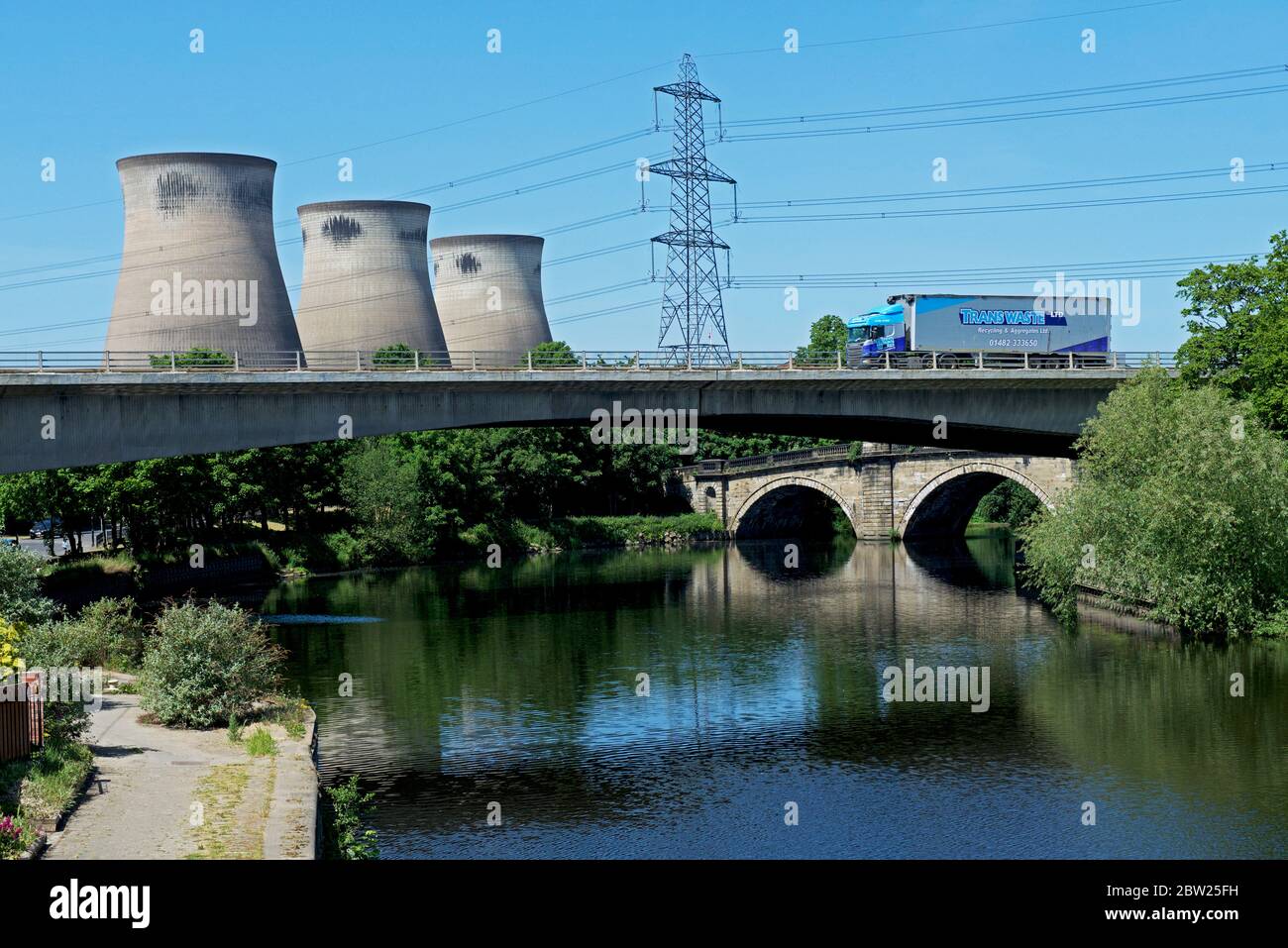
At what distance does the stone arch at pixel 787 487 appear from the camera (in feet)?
320

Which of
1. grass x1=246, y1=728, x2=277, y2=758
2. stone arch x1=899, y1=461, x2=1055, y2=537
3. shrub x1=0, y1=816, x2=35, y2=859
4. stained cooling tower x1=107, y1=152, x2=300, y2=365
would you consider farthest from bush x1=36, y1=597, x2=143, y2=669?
stone arch x1=899, y1=461, x2=1055, y2=537

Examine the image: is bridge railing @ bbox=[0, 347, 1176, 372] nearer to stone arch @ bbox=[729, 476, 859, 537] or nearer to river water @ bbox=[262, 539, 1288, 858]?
river water @ bbox=[262, 539, 1288, 858]

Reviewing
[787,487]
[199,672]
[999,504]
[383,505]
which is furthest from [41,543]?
[999,504]

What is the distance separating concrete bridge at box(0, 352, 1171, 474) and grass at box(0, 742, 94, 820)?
22.3 metres

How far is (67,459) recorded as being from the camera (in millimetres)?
42000

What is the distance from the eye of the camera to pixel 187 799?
19891mm

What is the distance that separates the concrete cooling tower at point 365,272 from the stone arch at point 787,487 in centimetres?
3124

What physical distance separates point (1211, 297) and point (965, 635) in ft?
52.8

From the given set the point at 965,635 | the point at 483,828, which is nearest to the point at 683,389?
the point at 965,635

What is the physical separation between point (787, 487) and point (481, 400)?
183 ft

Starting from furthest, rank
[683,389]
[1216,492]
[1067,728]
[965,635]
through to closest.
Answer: [683,389], [965,635], [1216,492], [1067,728]

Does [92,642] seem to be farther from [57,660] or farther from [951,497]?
[951,497]

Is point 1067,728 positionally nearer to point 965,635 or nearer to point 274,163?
point 965,635
